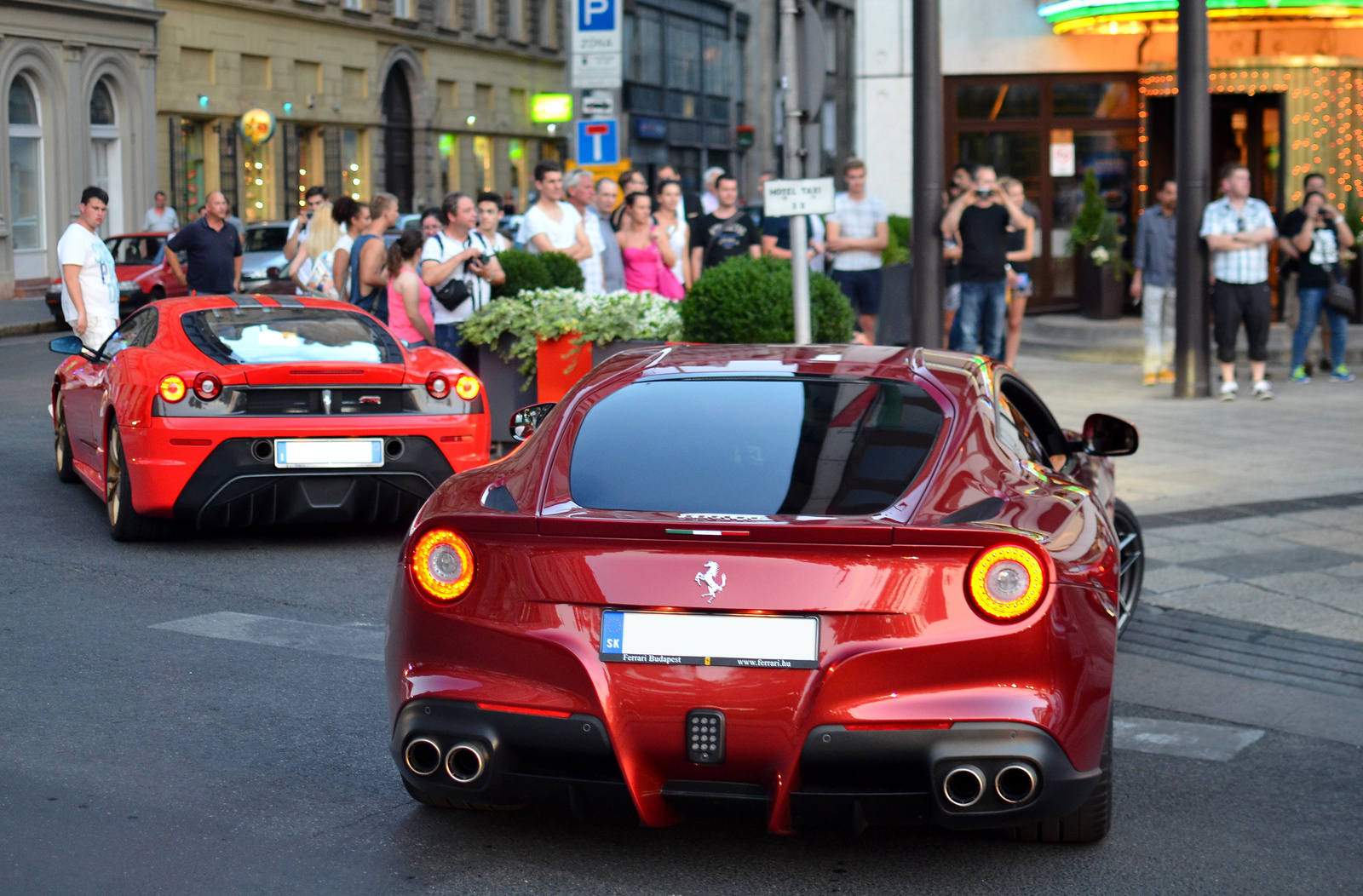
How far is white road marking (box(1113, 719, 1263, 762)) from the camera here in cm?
552

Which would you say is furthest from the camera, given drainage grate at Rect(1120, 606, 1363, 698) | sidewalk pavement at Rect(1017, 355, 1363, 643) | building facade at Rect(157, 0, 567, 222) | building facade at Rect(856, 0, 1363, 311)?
building facade at Rect(157, 0, 567, 222)

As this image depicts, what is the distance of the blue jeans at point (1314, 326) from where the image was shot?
15.7 m

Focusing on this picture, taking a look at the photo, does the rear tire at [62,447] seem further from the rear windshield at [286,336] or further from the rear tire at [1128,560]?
the rear tire at [1128,560]

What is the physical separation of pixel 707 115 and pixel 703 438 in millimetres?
60056

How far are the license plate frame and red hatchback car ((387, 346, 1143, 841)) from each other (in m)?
4.25

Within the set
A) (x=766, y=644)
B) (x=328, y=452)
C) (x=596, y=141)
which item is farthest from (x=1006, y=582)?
(x=596, y=141)

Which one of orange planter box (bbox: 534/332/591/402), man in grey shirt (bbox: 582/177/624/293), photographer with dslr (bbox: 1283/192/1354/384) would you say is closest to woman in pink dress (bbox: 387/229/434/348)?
orange planter box (bbox: 534/332/591/402)

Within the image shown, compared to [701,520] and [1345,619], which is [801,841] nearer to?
[701,520]

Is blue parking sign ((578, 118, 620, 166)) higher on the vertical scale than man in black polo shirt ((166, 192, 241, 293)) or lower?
higher

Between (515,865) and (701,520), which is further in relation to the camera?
(515,865)

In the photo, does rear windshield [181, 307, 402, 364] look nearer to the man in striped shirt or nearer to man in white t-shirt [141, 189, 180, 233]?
the man in striped shirt

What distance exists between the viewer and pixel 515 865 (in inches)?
172

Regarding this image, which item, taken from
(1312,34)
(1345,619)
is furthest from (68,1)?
(1345,619)

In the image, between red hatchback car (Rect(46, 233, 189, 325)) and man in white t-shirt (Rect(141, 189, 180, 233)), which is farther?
man in white t-shirt (Rect(141, 189, 180, 233))
